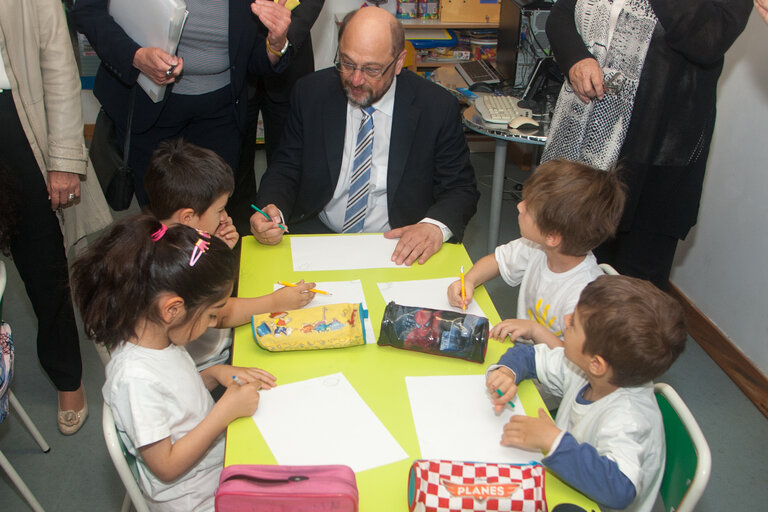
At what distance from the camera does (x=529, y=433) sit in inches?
42.6

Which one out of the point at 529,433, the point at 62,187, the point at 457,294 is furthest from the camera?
the point at 62,187

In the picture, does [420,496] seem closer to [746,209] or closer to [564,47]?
[564,47]

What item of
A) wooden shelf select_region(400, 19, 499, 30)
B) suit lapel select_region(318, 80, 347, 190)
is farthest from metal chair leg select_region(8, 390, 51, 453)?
wooden shelf select_region(400, 19, 499, 30)

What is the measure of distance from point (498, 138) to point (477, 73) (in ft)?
→ 2.59

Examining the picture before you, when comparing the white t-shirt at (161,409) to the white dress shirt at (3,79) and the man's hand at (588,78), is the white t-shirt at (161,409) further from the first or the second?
the man's hand at (588,78)

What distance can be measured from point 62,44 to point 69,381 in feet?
3.75

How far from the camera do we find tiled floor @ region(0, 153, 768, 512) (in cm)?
197

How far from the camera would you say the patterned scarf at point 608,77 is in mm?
1792

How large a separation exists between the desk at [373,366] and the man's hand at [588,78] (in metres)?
0.66

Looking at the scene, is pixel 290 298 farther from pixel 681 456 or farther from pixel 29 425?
pixel 29 425

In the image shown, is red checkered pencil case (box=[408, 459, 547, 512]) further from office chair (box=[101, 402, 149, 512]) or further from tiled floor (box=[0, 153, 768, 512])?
tiled floor (box=[0, 153, 768, 512])

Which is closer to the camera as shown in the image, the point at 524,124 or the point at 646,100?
the point at 646,100

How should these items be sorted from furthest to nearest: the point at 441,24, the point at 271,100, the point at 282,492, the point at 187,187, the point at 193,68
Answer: the point at 441,24 → the point at 271,100 → the point at 193,68 → the point at 187,187 → the point at 282,492

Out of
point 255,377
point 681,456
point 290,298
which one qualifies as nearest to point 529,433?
point 681,456
